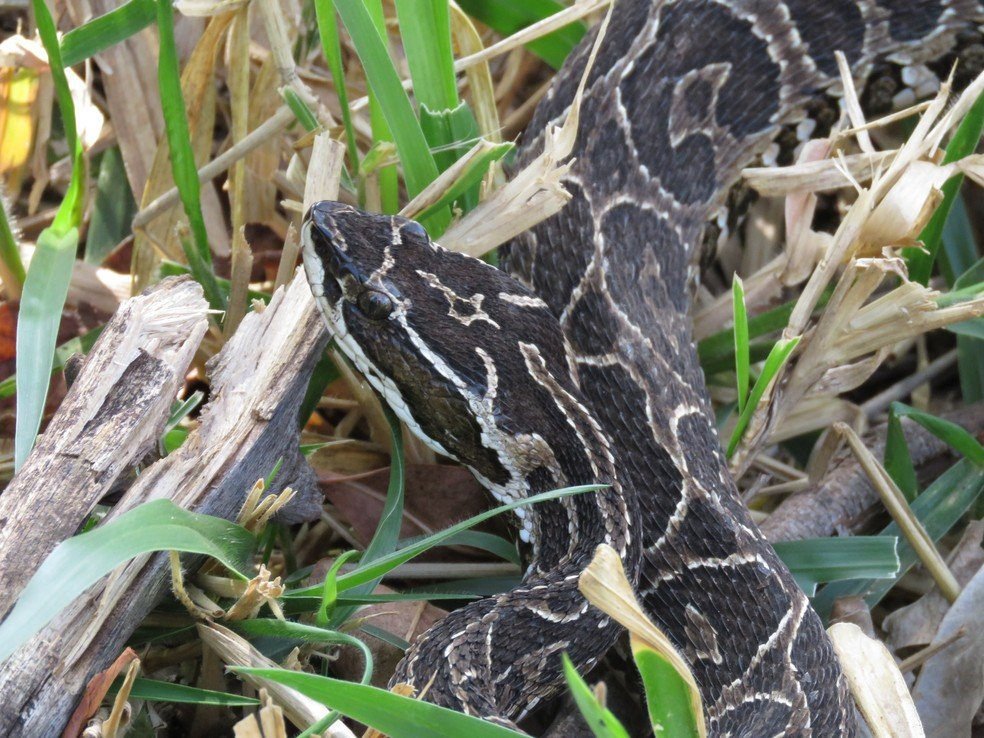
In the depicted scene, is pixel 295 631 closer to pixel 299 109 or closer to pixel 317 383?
pixel 317 383

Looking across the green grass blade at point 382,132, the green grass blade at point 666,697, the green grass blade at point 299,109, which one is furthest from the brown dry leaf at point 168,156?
the green grass blade at point 666,697

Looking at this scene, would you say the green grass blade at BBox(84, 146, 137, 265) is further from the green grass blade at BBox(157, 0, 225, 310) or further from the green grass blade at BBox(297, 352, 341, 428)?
the green grass blade at BBox(297, 352, 341, 428)

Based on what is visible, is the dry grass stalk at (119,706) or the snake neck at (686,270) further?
the snake neck at (686,270)

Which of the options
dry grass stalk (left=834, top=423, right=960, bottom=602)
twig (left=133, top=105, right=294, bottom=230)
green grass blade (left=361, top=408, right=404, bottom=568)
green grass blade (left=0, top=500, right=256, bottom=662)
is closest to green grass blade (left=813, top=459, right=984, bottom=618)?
dry grass stalk (left=834, top=423, right=960, bottom=602)

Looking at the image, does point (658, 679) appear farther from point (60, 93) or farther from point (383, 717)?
point (60, 93)

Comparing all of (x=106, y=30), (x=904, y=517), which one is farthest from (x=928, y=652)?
(x=106, y=30)

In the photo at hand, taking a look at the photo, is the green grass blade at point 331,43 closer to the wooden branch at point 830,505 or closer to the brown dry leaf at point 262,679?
the brown dry leaf at point 262,679
